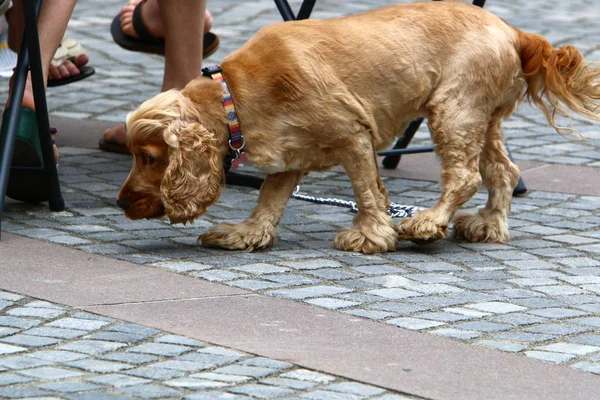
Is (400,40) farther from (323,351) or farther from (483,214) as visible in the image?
(323,351)

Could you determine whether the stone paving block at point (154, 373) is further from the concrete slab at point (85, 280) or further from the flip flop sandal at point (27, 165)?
the flip flop sandal at point (27, 165)

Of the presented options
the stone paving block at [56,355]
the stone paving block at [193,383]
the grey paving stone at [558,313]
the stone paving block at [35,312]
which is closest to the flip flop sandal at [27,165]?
the stone paving block at [35,312]

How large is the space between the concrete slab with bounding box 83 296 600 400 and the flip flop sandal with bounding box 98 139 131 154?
2897mm

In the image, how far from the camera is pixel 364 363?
3758 mm

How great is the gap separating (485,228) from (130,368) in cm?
236

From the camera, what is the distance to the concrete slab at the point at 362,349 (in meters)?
3.58

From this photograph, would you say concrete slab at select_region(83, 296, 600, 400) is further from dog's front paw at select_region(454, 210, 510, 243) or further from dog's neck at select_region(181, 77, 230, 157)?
dog's front paw at select_region(454, 210, 510, 243)

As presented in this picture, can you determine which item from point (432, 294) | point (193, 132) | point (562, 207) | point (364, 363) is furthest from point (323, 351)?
point (562, 207)

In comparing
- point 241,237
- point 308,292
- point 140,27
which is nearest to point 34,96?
point 241,237

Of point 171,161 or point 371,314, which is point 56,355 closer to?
point 371,314

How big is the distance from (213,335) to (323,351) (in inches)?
15.4

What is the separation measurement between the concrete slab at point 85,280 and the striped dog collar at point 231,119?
590mm

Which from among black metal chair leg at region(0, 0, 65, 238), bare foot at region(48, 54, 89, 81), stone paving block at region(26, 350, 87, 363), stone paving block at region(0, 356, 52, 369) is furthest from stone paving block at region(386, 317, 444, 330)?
bare foot at region(48, 54, 89, 81)

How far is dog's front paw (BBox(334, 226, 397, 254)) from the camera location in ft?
17.1
